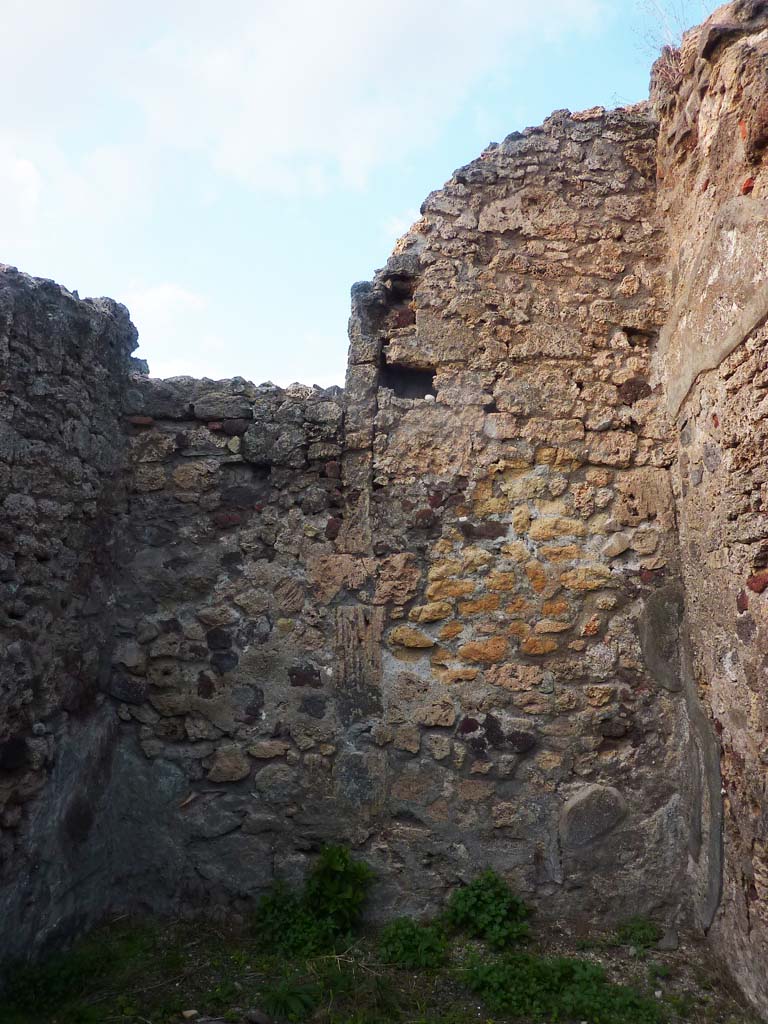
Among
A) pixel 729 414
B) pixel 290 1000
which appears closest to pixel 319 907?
pixel 290 1000

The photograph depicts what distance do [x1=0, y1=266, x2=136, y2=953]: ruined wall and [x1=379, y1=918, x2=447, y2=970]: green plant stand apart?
1.24 m

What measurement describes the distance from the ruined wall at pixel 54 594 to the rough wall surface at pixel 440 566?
0.6 inches

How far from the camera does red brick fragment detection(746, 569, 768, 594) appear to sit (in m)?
2.59

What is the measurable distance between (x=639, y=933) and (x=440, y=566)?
5.52 ft

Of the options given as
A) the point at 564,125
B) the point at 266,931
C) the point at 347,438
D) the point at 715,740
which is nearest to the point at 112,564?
the point at 347,438

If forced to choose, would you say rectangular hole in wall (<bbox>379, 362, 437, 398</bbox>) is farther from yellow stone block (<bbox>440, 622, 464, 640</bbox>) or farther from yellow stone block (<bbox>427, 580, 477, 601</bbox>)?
yellow stone block (<bbox>440, 622, 464, 640</bbox>)

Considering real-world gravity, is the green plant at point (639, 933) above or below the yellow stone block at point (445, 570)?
below

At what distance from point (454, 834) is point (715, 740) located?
1.14 metres

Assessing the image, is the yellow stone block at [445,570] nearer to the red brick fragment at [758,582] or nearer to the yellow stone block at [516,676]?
the yellow stone block at [516,676]

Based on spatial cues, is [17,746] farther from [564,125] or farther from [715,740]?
[564,125]

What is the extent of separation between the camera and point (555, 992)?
2729 mm

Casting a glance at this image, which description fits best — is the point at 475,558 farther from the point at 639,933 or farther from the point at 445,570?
the point at 639,933

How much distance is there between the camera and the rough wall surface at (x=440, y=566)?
118 inches

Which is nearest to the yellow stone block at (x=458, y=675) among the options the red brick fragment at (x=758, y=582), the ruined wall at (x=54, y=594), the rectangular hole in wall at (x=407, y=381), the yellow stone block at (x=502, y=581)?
the yellow stone block at (x=502, y=581)
